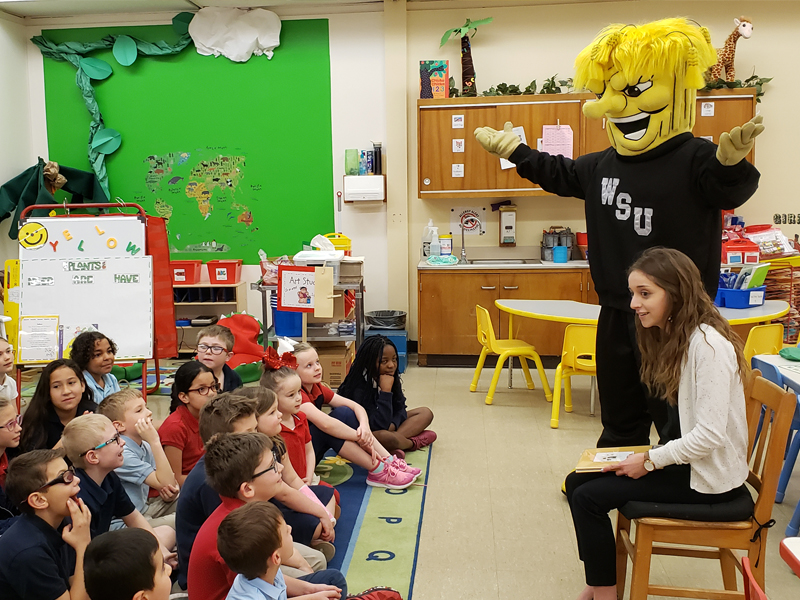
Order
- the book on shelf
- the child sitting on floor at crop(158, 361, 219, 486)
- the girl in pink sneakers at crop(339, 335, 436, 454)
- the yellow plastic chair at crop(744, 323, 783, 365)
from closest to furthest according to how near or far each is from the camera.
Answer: the book on shelf < the child sitting on floor at crop(158, 361, 219, 486) < the yellow plastic chair at crop(744, 323, 783, 365) < the girl in pink sneakers at crop(339, 335, 436, 454)

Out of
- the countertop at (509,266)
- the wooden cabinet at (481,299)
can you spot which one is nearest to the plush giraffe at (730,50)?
the countertop at (509,266)

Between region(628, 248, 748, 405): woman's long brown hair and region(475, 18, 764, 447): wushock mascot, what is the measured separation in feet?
2.02

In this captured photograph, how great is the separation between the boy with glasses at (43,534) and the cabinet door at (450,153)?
4285mm

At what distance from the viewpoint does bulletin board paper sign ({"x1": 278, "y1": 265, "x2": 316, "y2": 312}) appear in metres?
4.61

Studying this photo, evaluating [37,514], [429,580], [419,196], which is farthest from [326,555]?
[419,196]

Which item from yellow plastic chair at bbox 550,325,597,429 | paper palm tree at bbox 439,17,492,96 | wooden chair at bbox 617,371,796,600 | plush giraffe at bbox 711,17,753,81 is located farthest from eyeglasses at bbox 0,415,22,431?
plush giraffe at bbox 711,17,753,81

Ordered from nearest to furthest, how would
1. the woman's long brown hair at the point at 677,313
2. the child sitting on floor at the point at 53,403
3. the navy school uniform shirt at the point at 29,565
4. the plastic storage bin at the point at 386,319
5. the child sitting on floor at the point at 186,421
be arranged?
the navy school uniform shirt at the point at 29,565 → the woman's long brown hair at the point at 677,313 → the child sitting on floor at the point at 53,403 → the child sitting on floor at the point at 186,421 → the plastic storage bin at the point at 386,319

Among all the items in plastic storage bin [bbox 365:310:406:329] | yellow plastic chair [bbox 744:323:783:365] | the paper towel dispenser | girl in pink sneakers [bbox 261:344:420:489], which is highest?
the paper towel dispenser

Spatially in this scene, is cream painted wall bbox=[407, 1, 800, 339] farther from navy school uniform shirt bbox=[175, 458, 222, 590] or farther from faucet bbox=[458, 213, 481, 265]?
navy school uniform shirt bbox=[175, 458, 222, 590]

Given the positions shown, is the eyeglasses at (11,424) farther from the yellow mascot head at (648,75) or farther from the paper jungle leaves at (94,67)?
the paper jungle leaves at (94,67)

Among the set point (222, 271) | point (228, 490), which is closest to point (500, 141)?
point (228, 490)

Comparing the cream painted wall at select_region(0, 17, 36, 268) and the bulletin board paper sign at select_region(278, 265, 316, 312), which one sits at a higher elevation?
the cream painted wall at select_region(0, 17, 36, 268)

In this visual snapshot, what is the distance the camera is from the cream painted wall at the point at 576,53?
5691mm

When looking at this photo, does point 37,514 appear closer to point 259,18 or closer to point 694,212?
point 694,212
